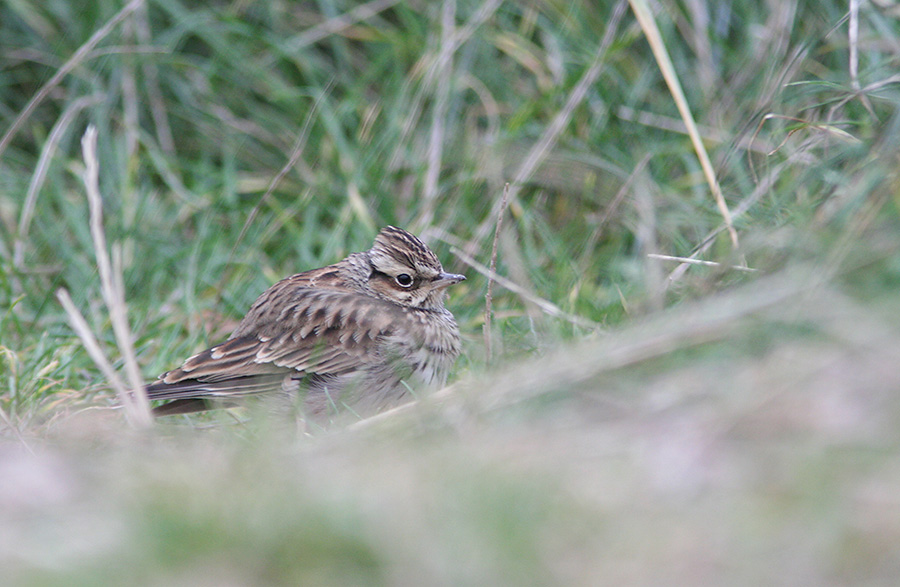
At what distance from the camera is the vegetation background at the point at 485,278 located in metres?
2.07

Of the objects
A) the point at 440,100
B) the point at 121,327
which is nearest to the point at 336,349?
the point at 121,327

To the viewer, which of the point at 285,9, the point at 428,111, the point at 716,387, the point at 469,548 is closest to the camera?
the point at 469,548

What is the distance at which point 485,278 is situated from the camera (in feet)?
17.3

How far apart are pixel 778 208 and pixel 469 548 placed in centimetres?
237

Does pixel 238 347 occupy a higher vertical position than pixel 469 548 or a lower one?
lower

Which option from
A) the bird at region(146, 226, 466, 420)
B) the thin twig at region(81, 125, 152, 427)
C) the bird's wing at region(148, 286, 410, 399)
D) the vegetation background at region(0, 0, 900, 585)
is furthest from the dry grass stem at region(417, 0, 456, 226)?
the thin twig at region(81, 125, 152, 427)

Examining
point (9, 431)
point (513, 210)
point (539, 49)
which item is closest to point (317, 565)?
point (9, 431)

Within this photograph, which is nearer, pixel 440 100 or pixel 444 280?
pixel 444 280

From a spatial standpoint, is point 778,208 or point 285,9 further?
point 285,9

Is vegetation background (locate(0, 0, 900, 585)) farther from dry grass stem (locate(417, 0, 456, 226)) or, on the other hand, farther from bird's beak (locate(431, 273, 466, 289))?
bird's beak (locate(431, 273, 466, 289))

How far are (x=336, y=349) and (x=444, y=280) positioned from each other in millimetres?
626

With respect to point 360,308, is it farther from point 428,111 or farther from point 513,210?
point 428,111

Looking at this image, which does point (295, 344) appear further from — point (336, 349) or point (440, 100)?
point (440, 100)

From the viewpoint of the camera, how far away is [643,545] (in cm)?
202
